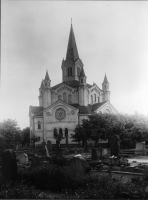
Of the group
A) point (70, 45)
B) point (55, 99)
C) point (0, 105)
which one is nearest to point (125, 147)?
point (55, 99)

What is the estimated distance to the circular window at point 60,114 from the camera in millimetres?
65250

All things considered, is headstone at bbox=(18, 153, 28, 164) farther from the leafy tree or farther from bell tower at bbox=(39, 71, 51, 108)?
bell tower at bbox=(39, 71, 51, 108)

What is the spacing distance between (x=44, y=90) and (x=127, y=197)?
6082 cm

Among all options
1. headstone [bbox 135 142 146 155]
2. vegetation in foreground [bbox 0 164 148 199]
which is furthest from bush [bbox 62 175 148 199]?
headstone [bbox 135 142 146 155]

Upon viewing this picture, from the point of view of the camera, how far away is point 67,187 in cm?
1178

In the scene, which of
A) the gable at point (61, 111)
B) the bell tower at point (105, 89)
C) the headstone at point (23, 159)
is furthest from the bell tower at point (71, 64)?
the headstone at point (23, 159)

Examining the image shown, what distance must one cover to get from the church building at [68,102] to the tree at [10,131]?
19628mm

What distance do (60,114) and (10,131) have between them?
24.4m

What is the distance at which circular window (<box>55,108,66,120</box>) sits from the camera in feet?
214

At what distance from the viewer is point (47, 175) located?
12531 mm

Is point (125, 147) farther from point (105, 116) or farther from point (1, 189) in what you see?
point (1, 189)

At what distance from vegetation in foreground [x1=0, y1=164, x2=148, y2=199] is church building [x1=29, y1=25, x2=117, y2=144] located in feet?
167

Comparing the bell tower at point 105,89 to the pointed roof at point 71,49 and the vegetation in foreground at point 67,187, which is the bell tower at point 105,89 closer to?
the pointed roof at point 71,49

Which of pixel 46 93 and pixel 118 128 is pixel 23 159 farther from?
pixel 46 93
